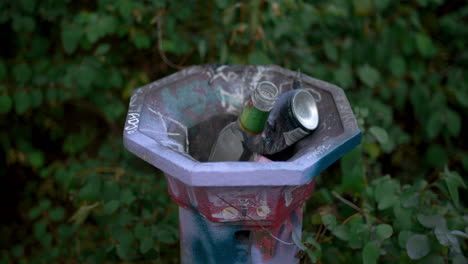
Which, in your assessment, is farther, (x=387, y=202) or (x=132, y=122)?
(x=387, y=202)

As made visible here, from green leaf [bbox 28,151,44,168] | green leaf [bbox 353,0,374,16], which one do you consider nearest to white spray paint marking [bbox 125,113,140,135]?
green leaf [bbox 28,151,44,168]

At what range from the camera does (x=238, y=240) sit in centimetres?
133

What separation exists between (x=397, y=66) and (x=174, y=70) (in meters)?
1.24

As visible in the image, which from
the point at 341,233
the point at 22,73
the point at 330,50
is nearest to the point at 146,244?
the point at 341,233

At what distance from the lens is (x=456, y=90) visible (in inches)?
101

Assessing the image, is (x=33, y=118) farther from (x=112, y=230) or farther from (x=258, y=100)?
(x=258, y=100)

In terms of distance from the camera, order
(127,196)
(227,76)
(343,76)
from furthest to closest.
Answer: (343,76) < (127,196) < (227,76)

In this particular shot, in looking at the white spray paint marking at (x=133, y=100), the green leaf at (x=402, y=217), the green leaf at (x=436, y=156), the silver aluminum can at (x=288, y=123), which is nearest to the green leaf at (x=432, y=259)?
the green leaf at (x=402, y=217)

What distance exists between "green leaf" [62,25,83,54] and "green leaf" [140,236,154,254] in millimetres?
953

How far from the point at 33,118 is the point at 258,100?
1.84 metres

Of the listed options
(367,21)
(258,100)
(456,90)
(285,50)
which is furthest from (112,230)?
(456,90)

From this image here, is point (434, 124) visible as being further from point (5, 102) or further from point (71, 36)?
point (5, 102)

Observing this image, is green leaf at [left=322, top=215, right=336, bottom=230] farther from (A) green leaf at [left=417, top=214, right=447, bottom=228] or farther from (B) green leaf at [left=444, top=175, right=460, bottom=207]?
(B) green leaf at [left=444, top=175, right=460, bottom=207]

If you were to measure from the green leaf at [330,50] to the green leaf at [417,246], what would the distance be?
1221 mm
